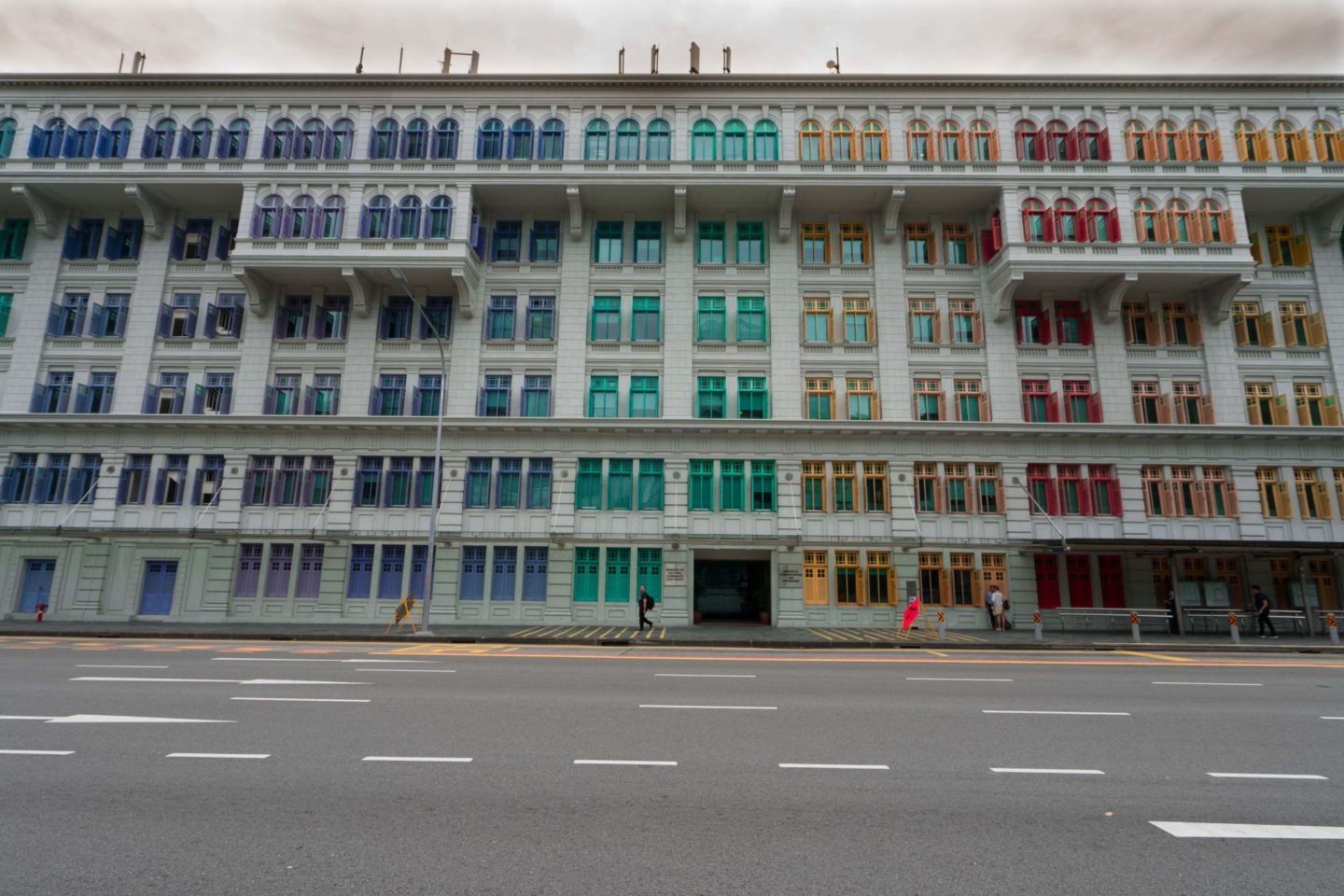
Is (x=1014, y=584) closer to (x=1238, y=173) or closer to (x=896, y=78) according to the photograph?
(x=1238, y=173)

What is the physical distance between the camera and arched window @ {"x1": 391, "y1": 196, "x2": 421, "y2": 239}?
28.2m

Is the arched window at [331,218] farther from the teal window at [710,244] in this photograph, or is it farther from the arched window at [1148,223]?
the arched window at [1148,223]

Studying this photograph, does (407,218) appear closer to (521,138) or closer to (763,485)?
(521,138)

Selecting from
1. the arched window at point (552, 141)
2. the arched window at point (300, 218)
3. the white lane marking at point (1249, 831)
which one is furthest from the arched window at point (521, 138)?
the white lane marking at point (1249, 831)

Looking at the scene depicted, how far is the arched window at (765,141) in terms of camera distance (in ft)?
95.5

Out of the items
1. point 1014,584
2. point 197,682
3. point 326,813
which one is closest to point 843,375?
point 1014,584

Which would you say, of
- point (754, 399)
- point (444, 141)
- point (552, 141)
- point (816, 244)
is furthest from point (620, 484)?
point (444, 141)

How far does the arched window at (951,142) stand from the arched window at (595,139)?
1459cm

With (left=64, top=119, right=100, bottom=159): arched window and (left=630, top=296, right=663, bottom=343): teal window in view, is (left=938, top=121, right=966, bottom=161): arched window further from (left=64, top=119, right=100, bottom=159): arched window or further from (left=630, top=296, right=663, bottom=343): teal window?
(left=64, top=119, right=100, bottom=159): arched window

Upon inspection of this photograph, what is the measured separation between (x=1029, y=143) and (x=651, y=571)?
2452 cm

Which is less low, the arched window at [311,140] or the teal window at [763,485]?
the arched window at [311,140]

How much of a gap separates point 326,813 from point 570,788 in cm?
199

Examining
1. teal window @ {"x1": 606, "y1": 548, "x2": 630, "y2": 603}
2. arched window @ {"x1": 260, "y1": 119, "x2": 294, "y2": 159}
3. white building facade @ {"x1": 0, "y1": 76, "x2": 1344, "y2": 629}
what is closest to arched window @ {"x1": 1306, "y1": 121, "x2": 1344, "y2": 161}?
white building facade @ {"x1": 0, "y1": 76, "x2": 1344, "y2": 629}

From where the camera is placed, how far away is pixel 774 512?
26.5 m
